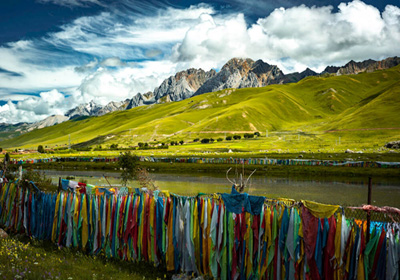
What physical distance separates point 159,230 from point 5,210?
1185cm

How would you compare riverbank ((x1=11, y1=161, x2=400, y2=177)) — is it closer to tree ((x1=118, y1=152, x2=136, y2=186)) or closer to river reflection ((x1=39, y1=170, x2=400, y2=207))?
river reflection ((x1=39, y1=170, x2=400, y2=207))

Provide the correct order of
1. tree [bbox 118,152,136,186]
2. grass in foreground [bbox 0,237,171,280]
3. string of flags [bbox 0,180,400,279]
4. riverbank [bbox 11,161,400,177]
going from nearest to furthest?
string of flags [bbox 0,180,400,279] < grass in foreground [bbox 0,237,171,280] < tree [bbox 118,152,136,186] < riverbank [bbox 11,161,400,177]

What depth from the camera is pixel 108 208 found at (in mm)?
15273

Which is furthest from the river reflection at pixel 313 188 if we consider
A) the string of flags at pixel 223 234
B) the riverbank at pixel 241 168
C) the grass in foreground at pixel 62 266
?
the grass in foreground at pixel 62 266

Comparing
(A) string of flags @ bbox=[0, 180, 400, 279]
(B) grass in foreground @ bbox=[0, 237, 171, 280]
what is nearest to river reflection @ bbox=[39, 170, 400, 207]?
(A) string of flags @ bbox=[0, 180, 400, 279]

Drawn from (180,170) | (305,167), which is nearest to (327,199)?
(305,167)

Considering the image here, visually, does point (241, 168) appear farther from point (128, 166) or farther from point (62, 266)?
point (62, 266)

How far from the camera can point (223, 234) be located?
1270 cm

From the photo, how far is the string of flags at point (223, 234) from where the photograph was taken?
34.7 ft

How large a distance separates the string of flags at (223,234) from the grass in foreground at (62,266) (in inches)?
26.6

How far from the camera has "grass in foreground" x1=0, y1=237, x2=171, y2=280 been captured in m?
11.0

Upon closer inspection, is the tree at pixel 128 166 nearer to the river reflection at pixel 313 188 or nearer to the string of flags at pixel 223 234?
the river reflection at pixel 313 188

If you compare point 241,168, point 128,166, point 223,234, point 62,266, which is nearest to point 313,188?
point 241,168

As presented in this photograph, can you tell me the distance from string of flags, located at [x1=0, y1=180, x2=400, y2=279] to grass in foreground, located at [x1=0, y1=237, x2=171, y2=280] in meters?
0.68
